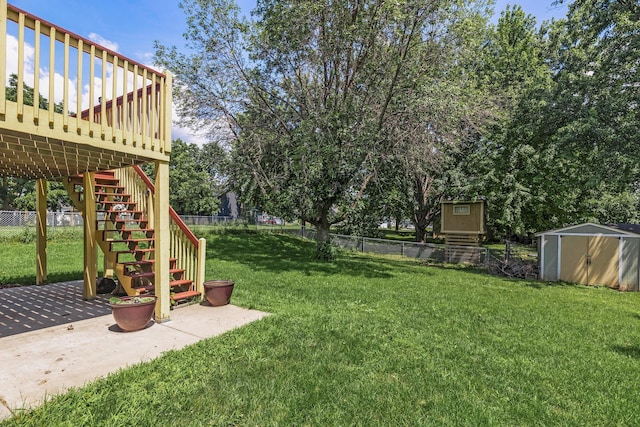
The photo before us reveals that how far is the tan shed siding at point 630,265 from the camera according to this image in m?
10.4

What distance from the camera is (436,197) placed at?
17547 mm

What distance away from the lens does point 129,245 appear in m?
5.59

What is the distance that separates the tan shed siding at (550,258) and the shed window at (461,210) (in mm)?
3497

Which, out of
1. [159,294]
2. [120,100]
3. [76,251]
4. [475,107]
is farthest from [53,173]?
[475,107]

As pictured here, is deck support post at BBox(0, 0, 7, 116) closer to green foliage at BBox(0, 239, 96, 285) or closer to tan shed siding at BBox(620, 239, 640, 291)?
green foliage at BBox(0, 239, 96, 285)

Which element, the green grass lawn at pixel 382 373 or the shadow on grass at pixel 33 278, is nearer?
the green grass lawn at pixel 382 373

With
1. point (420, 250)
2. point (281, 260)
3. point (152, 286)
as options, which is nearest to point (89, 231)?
point (152, 286)

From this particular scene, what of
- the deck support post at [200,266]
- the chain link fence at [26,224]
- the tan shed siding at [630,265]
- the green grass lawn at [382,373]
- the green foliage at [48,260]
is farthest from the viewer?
the chain link fence at [26,224]

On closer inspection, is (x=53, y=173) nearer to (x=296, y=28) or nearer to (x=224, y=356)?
(x=224, y=356)

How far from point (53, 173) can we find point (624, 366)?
8.24 m

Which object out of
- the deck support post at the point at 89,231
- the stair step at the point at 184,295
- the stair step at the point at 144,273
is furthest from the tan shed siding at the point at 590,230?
the deck support post at the point at 89,231

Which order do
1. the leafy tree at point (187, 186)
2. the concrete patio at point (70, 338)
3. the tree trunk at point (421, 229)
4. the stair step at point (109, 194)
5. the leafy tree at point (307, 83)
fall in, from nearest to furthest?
the concrete patio at point (70, 338) → the stair step at point (109, 194) → the leafy tree at point (307, 83) → the tree trunk at point (421, 229) → the leafy tree at point (187, 186)

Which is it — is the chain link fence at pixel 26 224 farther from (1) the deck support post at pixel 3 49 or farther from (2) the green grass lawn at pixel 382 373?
(1) the deck support post at pixel 3 49

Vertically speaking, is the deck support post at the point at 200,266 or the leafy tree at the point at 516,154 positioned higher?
the leafy tree at the point at 516,154
